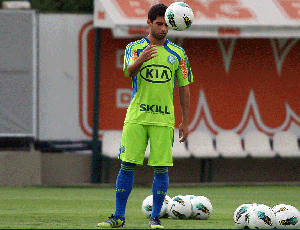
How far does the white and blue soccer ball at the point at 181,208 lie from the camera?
26.5ft

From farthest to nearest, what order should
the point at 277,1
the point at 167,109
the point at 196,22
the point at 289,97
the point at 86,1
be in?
the point at 86,1 → the point at 289,97 → the point at 277,1 → the point at 196,22 → the point at 167,109

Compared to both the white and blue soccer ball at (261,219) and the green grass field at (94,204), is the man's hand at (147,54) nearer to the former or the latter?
the green grass field at (94,204)

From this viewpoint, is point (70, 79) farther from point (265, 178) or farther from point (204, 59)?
point (265, 178)

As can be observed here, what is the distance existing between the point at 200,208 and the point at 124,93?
7572mm

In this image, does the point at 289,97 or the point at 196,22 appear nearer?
the point at 196,22

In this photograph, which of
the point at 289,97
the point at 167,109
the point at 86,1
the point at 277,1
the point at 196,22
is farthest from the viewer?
the point at 86,1

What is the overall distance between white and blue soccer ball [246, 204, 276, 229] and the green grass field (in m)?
0.38

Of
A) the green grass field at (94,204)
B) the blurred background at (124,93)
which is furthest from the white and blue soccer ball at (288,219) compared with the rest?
the blurred background at (124,93)

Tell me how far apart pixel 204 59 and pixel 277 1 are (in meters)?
1.89

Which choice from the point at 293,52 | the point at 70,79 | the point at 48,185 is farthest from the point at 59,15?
the point at 293,52

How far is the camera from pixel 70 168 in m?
15.4

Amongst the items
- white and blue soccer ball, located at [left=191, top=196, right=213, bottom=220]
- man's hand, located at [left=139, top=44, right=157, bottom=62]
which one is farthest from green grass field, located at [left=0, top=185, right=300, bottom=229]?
man's hand, located at [left=139, top=44, right=157, bottom=62]

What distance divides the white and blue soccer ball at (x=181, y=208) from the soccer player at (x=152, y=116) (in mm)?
1102

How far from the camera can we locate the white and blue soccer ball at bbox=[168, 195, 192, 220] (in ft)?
26.5
